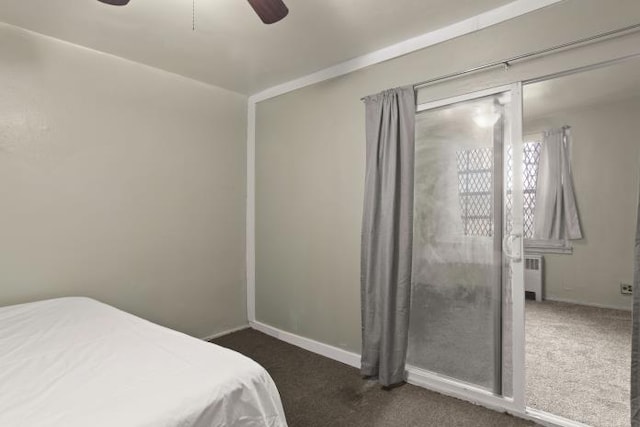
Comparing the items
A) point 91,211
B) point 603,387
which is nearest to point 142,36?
point 91,211

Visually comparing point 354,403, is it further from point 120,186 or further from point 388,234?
point 120,186

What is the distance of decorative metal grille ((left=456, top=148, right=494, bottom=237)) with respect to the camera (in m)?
2.17

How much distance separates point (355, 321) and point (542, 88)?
314 centimetres

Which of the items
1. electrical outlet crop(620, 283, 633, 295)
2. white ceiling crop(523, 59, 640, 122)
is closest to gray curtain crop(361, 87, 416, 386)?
white ceiling crop(523, 59, 640, 122)

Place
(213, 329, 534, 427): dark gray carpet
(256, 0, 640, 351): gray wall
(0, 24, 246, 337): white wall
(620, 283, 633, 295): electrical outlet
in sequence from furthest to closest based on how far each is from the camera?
(620, 283, 633, 295): electrical outlet, (0, 24, 246, 337): white wall, (213, 329, 534, 427): dark gray carpet, (256, 0, 640, 351): gray wall

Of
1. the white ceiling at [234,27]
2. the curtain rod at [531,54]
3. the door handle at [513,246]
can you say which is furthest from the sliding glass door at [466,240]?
the white ceiling at [234,27]

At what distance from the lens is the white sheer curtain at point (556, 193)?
4.21 metres

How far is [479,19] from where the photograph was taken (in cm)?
212

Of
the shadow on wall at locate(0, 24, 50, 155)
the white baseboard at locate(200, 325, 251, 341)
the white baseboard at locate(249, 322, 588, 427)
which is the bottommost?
the white baseboard at locate(200, 325, 251, 341)

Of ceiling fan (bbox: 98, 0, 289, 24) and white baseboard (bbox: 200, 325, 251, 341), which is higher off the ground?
ceiling fan (bbox: 98, 0, 289, 24)

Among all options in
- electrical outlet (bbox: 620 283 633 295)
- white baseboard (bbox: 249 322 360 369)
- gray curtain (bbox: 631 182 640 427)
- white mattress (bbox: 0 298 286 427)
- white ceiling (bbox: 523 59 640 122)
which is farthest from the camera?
electrical outlet (bbox: 620 283 633 295)

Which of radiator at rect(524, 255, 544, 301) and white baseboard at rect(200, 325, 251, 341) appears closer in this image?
white baseboard at rect(200, 325, 251, 341)

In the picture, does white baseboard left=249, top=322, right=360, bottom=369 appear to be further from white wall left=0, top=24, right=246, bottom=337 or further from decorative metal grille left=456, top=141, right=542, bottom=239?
decorative metal grille left=456, top=141, right=542, bottom=239

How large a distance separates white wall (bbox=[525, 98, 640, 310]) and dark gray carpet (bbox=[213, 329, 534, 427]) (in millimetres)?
3072
